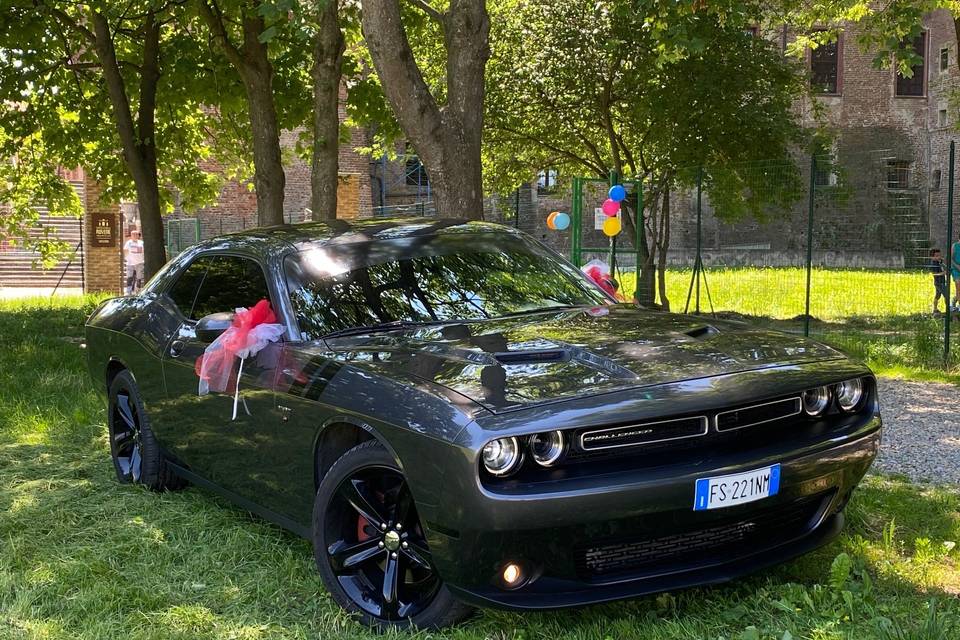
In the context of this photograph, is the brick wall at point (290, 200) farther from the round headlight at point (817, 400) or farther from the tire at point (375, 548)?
the round headlight at point (817, 400)

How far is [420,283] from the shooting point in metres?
4.55

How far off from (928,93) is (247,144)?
91.9 feet

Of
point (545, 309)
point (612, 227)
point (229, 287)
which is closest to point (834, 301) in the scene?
point (612, 227)

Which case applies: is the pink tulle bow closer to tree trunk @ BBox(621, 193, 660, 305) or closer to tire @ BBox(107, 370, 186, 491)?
tire @ BBox(107, 370, 186, 491)

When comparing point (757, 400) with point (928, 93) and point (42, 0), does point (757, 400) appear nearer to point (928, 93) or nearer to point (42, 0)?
point (42, 0)

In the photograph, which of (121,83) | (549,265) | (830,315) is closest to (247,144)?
(121,83)

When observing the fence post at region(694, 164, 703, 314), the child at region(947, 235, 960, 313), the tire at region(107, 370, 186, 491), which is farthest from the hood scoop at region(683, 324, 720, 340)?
the child at region(947, 235, 960, 313)

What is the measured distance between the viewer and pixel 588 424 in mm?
3066

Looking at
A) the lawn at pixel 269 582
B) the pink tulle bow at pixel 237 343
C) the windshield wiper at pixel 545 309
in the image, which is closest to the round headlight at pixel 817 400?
the lawn at pixel 269 582

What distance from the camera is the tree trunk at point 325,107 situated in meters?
10.0

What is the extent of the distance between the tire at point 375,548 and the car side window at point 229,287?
126 centimetres

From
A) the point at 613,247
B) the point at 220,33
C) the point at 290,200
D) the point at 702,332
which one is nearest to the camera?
the point at 702,332

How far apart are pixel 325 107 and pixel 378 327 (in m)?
6.37

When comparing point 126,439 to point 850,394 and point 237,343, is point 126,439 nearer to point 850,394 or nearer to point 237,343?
point 237,343
